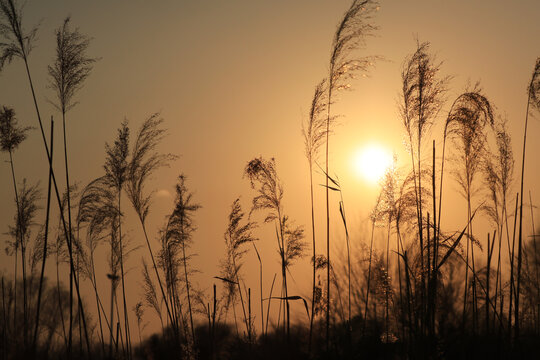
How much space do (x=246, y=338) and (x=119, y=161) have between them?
2.63 metres

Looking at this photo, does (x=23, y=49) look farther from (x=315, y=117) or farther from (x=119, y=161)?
(x=315, y=117)

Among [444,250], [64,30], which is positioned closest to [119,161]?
[64,30]

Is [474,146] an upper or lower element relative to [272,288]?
upper

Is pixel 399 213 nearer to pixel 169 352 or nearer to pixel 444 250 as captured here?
pixel 444 250

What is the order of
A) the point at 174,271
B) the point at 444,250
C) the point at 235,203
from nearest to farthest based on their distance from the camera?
the point at 444,250, the point at 235,203, the point at 174,271

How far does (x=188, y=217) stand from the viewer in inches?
275

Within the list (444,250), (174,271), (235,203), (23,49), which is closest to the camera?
(23,49)

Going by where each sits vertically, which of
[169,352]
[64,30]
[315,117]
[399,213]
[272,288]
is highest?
[64,30]

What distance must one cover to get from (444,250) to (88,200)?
4015mm

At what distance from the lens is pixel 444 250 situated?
18.5 feet

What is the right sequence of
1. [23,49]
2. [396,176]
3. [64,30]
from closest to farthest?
[23,49] < [64,30] < [396,176]

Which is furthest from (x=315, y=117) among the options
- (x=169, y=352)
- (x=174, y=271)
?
(x=169, y=352)

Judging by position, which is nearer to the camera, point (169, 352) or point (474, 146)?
point (474, 146)

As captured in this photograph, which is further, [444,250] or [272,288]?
[272,288]
